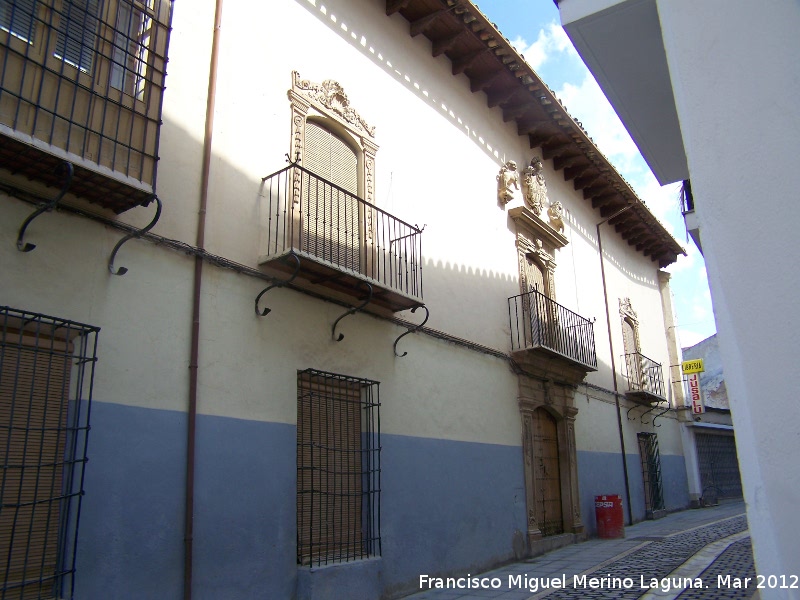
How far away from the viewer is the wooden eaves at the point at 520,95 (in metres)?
9.92

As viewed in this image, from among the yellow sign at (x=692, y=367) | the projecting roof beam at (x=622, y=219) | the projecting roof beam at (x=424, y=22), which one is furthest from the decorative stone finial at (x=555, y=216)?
the yellow sign at (x=692, y=367)

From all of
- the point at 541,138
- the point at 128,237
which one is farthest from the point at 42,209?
the point at 541,138

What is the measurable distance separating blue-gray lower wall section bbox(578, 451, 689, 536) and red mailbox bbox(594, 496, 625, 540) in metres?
0.21

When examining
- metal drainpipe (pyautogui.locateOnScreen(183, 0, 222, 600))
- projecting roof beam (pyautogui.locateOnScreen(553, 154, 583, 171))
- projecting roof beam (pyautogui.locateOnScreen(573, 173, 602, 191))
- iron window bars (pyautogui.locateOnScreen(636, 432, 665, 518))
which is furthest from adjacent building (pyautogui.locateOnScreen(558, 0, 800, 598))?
iron window bars (pyautogui.locateOnScreen(636, 432, 665, 518))

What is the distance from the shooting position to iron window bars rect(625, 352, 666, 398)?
621 inches

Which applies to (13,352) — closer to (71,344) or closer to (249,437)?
(71,344)

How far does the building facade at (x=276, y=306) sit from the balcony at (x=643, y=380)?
352 cm

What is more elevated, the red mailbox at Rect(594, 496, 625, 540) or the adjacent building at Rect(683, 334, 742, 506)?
the adjacent building at Rect(683, 334, 742, 506)

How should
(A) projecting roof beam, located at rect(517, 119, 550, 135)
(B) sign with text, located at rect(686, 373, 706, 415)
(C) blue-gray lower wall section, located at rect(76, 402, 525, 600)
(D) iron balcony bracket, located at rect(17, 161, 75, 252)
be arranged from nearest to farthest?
(D) iron balcony bracket, located at rect(17, 161, 75, 252)
(C) blue-gray lower wall section, located at rect(76, 402, 525, 600)
(A) projecting roof beam, located at rect(517, 119, 550, 135)
(B) sign with text, located at rect(686, 373, 706, 415)

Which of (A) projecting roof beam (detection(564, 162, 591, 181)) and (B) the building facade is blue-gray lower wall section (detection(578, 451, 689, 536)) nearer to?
(B) the building facade

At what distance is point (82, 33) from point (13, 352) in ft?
8.19

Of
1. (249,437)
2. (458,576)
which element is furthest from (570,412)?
(249,437)

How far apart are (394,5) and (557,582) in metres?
7.64

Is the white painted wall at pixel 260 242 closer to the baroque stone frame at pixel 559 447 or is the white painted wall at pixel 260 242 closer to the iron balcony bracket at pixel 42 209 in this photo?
the iron balcony bracket at pixel 42 209
